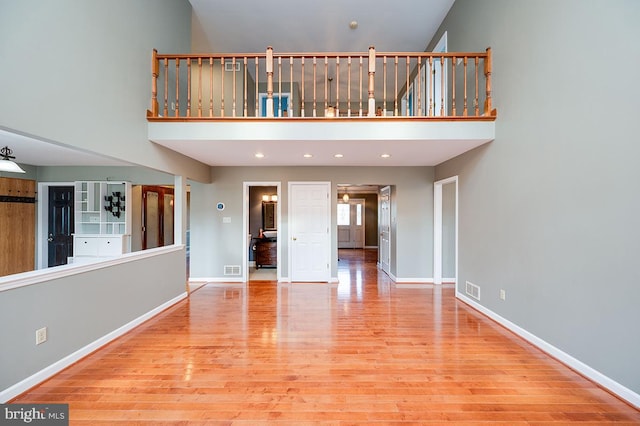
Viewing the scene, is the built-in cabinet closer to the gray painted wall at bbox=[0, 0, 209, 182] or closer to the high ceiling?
the gray painted wall at bbox=[0, 0, 209, 182]

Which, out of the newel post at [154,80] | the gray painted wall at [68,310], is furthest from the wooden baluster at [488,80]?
the gray painted wall at [68,310]

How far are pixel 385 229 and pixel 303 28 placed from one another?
4.50m

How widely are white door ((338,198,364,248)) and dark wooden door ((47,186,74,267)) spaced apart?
26.8 feet

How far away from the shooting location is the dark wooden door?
556cm

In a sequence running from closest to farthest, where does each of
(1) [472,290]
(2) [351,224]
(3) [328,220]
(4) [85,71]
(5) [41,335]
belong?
(5) [41,335] → (4) [85,71] → (1) [472,290] → (3) [328,220] → (2) [351,224]

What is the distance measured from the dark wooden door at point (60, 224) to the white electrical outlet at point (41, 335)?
4427 mm

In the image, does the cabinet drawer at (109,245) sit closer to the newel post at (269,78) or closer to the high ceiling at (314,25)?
the high ceiling at (314,25)

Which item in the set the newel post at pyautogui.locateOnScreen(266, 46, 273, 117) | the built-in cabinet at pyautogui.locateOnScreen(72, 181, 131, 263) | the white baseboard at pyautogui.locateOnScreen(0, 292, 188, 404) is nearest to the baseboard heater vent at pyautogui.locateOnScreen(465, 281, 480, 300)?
the newel post at pyautogui.locateOnScreen(266, 46, 273, 117)

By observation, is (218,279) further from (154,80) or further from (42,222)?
(154,80)

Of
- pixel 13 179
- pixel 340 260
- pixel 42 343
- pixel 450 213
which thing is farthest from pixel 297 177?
pixel 13 179

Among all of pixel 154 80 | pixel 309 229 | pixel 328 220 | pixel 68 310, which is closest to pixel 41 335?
pixel 68 310

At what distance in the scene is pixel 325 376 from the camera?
2.36 metres

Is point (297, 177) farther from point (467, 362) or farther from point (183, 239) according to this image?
point (467, 362)

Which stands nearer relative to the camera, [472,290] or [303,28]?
[472,290]
